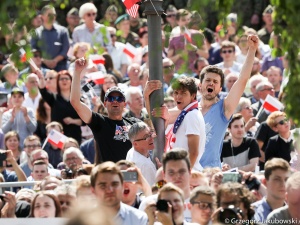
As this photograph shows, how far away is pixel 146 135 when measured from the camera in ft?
38.3

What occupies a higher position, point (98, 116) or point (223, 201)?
point (98, 116)

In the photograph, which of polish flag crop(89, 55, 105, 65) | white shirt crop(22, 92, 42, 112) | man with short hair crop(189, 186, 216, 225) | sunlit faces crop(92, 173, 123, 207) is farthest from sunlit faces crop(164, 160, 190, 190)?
polish flag crop(89, 55, 105, 65)

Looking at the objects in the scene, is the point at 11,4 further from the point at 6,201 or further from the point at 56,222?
the point at 6,201

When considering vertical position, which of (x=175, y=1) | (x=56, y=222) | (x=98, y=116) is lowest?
(x=56, y=222)

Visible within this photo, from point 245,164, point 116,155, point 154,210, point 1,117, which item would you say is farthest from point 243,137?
point 154,210

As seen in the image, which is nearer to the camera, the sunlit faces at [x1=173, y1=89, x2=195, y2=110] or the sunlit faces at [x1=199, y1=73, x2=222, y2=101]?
the sunlit faces at [x1=173, y1=89, x2=195, y2=110]

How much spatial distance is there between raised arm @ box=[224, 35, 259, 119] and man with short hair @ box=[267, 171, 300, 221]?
→ 8.16 feet

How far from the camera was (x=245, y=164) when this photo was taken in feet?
48.7

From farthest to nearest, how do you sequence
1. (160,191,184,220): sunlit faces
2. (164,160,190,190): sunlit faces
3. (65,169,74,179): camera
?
(65,169,74,179): camera → (164,160,190,190): sunlit faces → (160,191,184,220): sunlit faces

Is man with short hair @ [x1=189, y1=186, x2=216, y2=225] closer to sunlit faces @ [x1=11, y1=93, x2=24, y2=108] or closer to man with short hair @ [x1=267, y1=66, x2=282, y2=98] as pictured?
sunlit faces @ [x1=11, y1=93, x2=24, y2=108]

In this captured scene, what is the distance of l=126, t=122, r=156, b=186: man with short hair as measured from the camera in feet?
38.0

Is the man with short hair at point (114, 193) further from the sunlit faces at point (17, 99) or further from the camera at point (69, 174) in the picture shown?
the sunlit faces at point (17, 99)

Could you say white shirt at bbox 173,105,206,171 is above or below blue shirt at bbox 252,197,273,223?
above

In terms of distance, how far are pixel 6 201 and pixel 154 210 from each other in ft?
6.98
